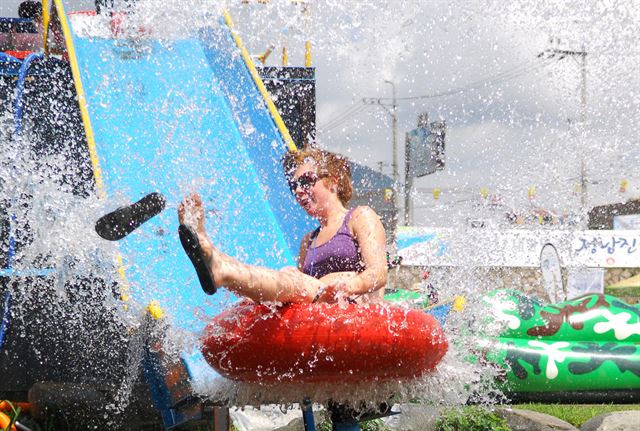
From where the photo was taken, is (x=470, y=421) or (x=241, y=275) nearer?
(x=241, y=275)

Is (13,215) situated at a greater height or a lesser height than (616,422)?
greater

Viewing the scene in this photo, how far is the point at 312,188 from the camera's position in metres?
2.96

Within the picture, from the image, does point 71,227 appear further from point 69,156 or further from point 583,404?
point 583,404

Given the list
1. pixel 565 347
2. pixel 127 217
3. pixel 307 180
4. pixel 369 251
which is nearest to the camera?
pixel 127 217

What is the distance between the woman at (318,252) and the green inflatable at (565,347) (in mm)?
2715

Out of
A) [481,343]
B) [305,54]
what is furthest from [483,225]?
[305,54]

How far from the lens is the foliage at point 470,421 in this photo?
409cm

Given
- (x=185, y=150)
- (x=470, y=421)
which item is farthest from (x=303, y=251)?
(x=185, y=150)

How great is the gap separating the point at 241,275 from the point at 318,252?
0.70 metres

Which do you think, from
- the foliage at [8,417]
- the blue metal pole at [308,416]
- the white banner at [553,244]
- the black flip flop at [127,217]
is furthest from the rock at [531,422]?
the white banner at [553,244]

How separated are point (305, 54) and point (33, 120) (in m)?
2.06

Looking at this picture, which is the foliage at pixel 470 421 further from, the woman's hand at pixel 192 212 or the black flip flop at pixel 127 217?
the black flip flop at pixel 127 217

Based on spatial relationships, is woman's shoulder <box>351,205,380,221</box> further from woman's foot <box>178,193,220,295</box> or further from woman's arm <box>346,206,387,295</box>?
woman's foot <box>178,193,220,295</box>

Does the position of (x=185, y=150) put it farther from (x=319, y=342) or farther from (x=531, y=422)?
(x=319, y=342)
